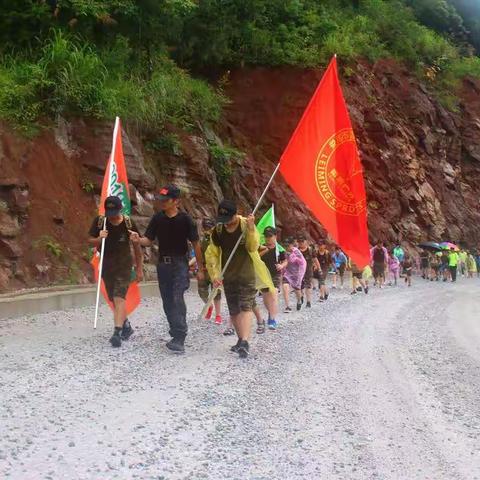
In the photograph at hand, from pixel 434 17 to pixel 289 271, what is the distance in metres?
36.0

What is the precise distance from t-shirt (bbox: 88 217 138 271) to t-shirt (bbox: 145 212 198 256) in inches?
15.6

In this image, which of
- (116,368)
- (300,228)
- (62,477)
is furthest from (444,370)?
(300,228)

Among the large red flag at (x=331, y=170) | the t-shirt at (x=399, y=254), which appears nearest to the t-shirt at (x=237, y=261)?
the large red flag at (x=331, y=170)

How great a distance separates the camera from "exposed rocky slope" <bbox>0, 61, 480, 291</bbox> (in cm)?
1291

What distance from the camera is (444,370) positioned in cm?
720

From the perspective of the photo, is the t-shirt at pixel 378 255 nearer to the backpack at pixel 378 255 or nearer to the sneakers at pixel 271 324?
the backpack at pixel 378 255

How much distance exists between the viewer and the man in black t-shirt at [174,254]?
7.24 metres

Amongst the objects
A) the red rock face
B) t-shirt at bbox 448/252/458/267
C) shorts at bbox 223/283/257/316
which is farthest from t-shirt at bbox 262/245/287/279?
t-shirt at bbox 448/252/458/267

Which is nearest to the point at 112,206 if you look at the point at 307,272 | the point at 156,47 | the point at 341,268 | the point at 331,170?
the point at 331,170

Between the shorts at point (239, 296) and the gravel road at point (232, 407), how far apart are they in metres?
0.55

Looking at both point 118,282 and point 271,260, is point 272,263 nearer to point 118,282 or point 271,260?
point 271,260

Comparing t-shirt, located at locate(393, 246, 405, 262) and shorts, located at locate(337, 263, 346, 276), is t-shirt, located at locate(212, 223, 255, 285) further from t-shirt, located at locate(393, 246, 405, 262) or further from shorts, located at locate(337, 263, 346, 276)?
t-shirt, located at locate(393, 246, 405, 262)

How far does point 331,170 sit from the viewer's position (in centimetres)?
784

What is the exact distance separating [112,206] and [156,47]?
14.4m
